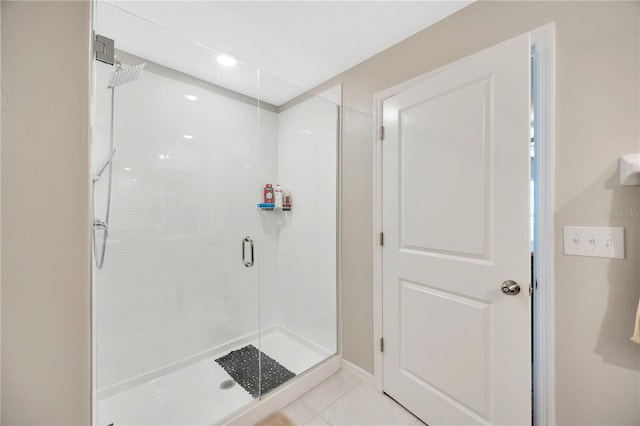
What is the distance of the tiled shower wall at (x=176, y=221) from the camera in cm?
165

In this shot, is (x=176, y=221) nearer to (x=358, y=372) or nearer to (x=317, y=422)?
(x=317, y=422)

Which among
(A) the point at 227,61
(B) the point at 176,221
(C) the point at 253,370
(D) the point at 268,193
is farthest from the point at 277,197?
(C) the point at 253,370

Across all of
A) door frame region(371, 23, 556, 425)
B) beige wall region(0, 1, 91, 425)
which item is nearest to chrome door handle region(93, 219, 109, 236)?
beige wall region(0, 1, 91, 425)

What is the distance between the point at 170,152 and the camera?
1.81m

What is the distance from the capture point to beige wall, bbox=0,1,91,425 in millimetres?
377

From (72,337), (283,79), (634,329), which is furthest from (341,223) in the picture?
(72,337)

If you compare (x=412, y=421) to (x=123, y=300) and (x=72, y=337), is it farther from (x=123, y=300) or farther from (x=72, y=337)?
(x=123, y=300)

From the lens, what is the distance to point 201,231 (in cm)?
195

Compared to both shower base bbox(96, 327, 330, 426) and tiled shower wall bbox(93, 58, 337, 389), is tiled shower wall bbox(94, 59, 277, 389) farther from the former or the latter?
shower base bbox(96, 327, 330, 426)

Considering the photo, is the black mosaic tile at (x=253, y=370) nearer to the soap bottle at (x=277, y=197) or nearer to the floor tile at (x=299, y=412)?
the floor tile at (x=299, y=412)

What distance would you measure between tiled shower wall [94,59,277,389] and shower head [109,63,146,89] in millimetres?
A: 41

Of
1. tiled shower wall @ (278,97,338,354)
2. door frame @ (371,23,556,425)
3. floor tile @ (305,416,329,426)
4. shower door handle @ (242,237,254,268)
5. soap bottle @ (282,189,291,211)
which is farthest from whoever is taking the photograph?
soap bottle @ (282,189,291,211)

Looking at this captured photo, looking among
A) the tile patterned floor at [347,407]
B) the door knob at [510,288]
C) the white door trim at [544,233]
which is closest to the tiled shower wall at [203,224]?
the tile patterned floor at [347,407]

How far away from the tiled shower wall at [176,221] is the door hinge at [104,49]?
0.09 meters
